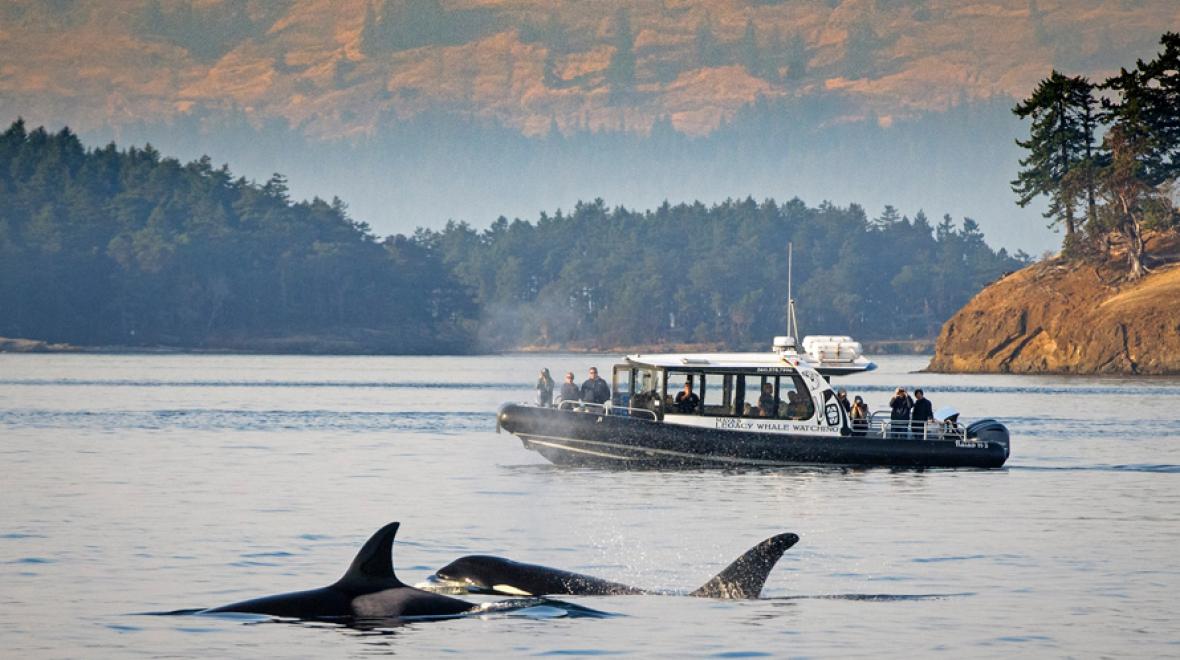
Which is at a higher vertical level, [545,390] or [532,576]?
[545,390]

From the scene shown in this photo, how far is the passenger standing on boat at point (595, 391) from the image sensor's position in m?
46.8

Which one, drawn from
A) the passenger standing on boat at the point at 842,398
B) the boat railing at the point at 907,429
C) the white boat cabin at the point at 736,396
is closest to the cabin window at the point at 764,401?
the white boat cabin at the point at 736,396

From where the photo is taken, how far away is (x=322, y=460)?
166ft

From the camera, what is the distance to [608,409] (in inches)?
1823

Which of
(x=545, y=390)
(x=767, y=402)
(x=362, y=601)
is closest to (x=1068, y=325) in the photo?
(x=767, y=402)

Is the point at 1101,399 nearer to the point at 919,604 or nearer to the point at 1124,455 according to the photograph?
the point at 1124,455

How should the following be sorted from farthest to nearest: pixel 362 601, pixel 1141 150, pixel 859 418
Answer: pixel 1141 150, pixel 859 418, pixel 362 601

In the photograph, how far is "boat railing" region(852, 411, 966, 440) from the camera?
47.2 metres

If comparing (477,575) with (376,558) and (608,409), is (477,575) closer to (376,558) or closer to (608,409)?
(376,558)

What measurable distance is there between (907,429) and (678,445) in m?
6.25

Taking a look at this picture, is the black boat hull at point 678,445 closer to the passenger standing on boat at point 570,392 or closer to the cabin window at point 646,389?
the cabin window at point 646,389

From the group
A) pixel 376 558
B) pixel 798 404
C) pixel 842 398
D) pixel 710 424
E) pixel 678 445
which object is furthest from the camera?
pixel 842 398

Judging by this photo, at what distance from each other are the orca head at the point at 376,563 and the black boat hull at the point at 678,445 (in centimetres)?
2440

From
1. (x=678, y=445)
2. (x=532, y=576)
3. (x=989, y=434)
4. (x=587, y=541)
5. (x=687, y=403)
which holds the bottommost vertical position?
(x=587, y=541)
